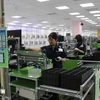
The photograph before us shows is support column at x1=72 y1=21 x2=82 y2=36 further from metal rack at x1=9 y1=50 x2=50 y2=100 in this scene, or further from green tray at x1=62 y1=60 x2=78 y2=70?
metal rack at x1=9 y1=50 x2=50 y2=100

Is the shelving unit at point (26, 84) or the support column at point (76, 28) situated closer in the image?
the shelving unit at point (26, 84)

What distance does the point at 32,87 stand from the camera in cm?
224

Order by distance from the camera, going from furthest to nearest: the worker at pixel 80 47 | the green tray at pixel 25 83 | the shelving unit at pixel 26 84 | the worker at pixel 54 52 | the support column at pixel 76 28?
the support column at pixel 76 28
the worker at pixel 80 47
the worker at pixel 54 52
the green tray at pixel 25 83
the shelving unit at pixel 26 84

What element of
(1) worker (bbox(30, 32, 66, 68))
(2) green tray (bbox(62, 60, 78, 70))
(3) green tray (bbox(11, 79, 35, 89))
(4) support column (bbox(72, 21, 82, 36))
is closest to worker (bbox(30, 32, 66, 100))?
(1) worker (bbox(30, 32, 66, 68))

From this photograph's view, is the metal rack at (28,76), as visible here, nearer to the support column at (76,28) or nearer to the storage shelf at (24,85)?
the storage shelf at (24,85)

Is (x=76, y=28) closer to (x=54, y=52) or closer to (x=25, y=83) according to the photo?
(x=54, y=52)

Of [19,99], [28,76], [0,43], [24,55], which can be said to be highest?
[0,43]

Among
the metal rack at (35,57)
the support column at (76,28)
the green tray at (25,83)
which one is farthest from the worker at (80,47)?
the support column at (76,28)

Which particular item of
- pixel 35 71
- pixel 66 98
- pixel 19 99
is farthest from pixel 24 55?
pixel 66 98

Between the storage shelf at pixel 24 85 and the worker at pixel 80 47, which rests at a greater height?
the worker at pixel 80 47

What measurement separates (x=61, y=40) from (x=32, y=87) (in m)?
4.81

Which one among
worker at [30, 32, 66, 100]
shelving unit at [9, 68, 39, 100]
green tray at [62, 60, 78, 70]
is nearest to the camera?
shelving unit at [9, 68, 39, 100]

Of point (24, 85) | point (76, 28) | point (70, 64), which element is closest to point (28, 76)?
point (24, 85)

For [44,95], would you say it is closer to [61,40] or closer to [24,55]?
[24,55]
